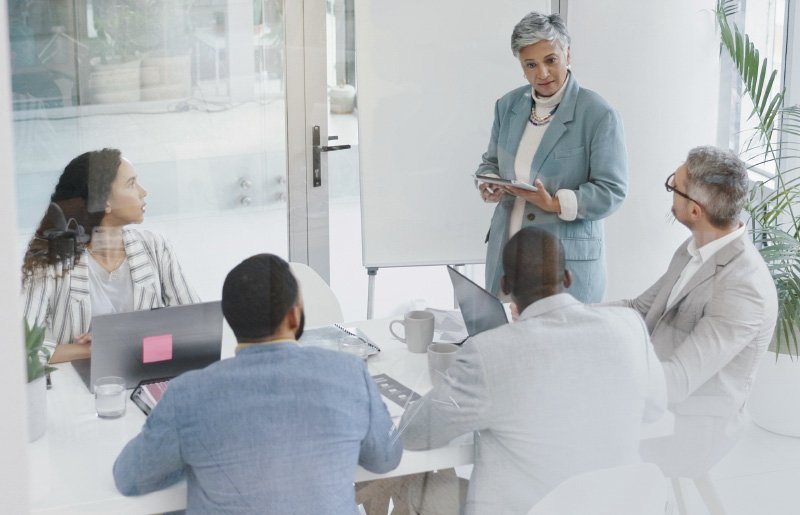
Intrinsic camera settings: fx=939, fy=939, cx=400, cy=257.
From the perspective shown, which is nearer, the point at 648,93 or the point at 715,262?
the point at 715,262

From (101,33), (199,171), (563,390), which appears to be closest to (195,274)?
(199,171)

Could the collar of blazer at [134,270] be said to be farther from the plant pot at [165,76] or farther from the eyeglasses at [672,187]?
the eyeglasses at [672,187]

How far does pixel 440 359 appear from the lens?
1.97m

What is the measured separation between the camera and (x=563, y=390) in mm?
1883

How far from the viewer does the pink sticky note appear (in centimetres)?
181

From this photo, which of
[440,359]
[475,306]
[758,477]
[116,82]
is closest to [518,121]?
[475,306]

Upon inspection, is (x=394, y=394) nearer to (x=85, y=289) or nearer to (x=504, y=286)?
(x=504, y=286)

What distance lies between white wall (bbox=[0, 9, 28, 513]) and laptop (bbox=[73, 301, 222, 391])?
179 mm

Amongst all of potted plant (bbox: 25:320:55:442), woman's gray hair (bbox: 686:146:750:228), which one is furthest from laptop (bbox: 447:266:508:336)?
potted plant (bbox: 25:320:55:442)

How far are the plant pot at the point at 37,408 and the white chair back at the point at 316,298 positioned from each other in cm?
49

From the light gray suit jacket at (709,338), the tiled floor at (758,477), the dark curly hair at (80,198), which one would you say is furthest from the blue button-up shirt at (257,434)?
the tiled floor at (758,477)

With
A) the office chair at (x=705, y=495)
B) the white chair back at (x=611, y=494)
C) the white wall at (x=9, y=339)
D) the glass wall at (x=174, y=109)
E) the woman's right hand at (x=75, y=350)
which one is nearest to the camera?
the white wall at (x=9, y=339)

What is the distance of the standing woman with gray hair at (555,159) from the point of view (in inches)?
75.0

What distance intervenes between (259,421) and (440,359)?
47 centimetres
